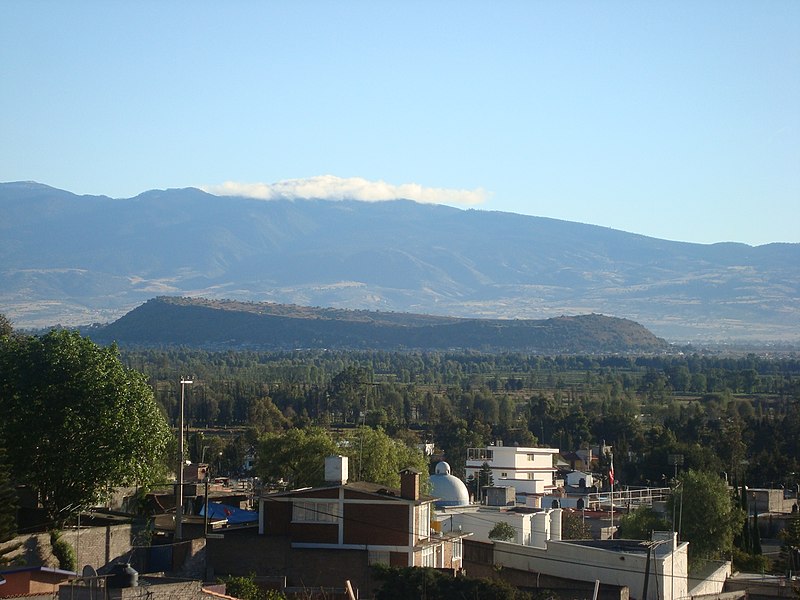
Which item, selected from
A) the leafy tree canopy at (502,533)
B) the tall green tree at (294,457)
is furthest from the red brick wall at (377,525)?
the tall green tree at (294,457)

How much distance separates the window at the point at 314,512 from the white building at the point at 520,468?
115ft

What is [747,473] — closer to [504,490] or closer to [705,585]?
[504,490]

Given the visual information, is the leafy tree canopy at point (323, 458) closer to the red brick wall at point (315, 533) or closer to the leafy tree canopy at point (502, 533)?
the leafy tree canopy at point (502, 533)

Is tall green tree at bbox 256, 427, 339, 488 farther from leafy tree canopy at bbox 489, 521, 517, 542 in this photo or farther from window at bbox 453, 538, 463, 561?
window at bbox 453, 538, 463, 561

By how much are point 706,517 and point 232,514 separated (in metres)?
18.7

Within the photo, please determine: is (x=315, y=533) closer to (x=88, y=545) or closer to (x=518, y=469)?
(x=88, y=545)

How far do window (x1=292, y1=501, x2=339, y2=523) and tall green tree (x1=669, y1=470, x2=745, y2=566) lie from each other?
17.8 metres

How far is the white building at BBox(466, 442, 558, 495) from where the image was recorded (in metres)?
73.4

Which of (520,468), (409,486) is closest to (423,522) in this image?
(409,486)

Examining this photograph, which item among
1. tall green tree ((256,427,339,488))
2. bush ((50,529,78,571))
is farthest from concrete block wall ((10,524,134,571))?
tall green tree ((256,427,339,488))

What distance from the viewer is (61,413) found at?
39094 millimetres

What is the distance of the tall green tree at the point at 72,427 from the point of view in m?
39.0

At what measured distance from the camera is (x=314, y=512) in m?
37.9

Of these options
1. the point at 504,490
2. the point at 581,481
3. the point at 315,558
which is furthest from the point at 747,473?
the point at 315,558
